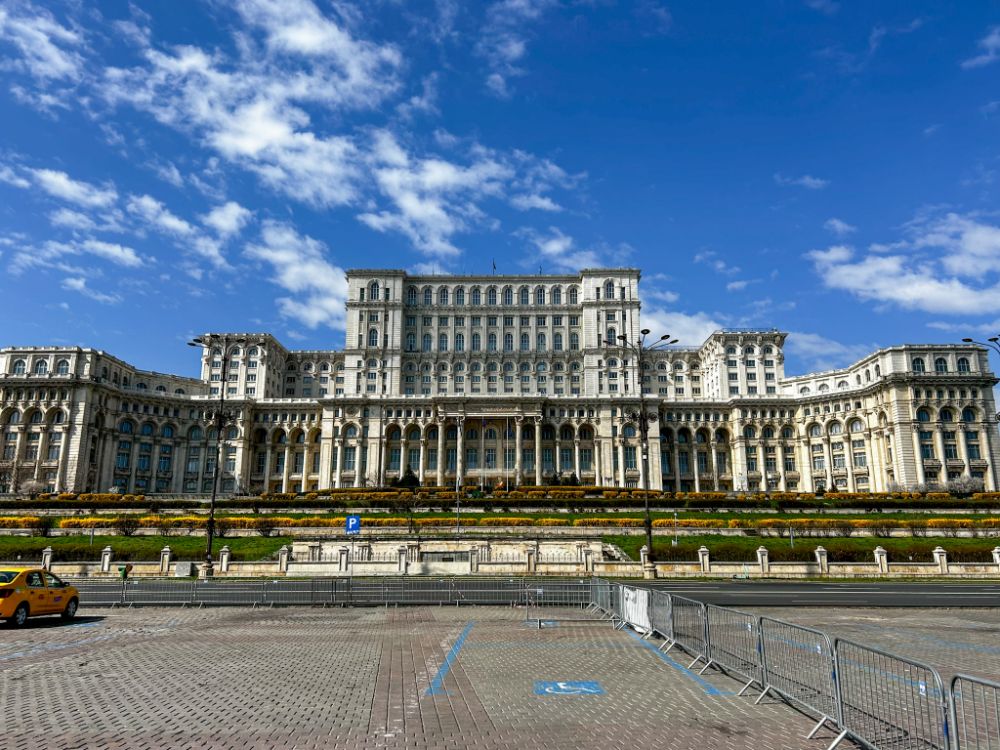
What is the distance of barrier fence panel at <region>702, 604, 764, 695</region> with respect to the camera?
11680 millimetres

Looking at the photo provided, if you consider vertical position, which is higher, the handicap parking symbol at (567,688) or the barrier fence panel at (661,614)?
the barrier fence panel at (661,614)

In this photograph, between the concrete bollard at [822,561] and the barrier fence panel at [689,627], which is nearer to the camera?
the barrier fence panel at [689,627]

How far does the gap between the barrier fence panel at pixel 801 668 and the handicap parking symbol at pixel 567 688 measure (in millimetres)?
2748

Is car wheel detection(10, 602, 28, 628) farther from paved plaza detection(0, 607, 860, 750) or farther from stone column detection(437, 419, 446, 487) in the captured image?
stone column detection(437, 419, 446, 487)

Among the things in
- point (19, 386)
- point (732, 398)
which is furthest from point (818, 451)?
point (19, 386)

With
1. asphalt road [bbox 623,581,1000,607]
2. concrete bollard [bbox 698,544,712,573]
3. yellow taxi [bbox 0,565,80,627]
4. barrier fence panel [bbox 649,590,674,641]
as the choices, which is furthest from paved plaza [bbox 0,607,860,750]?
concrete bollard [bbox 698,544,712,573]

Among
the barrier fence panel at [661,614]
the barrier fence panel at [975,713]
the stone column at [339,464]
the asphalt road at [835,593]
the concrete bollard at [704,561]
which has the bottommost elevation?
the asphalt road at [835,593]

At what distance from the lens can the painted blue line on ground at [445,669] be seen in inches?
458

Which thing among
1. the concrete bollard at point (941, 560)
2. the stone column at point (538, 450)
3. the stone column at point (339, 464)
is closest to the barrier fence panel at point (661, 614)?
the concrete bollard at point (941, 560)

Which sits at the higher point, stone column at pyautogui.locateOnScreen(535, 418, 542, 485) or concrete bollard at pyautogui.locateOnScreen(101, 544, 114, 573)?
stone column at pyautogui.locateOnScreen(535, 418, 542, 485)

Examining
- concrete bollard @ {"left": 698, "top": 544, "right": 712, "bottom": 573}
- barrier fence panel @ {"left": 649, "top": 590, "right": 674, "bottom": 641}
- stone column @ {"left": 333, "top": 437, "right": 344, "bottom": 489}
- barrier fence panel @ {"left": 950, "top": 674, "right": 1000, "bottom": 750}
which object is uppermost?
stone column @ {"left": 333, "top": 437, "right": 344, "bottom": 489}

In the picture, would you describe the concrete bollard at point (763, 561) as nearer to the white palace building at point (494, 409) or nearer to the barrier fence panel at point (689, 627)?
the barrier fence panel at point (689, 627)

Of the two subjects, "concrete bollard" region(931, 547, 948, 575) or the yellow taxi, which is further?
"concrete bollard" region(931, 547, 948, 575)

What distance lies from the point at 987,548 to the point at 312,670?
43423 mm
